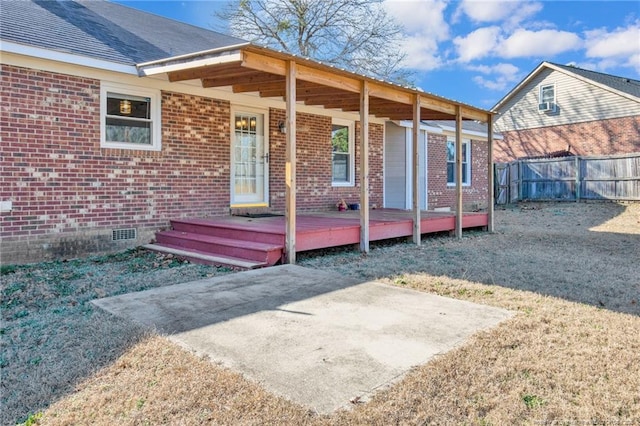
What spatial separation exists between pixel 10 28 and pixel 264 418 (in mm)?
6876

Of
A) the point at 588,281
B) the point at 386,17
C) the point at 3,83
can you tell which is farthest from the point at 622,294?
the point at 386,17

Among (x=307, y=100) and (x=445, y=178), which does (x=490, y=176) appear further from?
(x=307, y=100)

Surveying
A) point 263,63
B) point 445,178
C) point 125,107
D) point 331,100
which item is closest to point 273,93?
point 331,100

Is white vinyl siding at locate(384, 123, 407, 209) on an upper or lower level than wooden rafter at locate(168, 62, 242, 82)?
lower

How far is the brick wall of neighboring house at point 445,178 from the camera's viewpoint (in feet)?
45.4

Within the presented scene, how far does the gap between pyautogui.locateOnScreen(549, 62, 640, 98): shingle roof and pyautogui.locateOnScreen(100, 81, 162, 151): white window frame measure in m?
20.9

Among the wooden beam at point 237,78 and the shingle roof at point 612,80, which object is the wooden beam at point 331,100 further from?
the shingle roof at point 612,80

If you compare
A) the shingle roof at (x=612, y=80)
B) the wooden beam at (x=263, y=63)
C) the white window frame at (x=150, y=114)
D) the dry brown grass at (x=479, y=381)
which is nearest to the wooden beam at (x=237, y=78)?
the wooden beam at (x=263, y=63)

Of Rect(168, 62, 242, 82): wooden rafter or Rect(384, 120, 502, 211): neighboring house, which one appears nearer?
Rect(168, 62, 242, 82): wooden rafter

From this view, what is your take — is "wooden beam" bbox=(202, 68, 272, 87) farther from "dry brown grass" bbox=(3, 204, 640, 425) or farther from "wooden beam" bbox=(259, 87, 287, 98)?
"dry brown grass" bbox=(3, 204, 640, 425)

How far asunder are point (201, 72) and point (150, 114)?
1.45 m

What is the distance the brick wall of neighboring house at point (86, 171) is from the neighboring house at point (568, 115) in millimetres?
17436

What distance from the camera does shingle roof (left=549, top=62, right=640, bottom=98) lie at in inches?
807

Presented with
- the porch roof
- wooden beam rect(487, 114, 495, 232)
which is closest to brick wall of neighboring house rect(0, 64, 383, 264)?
the porch roof
